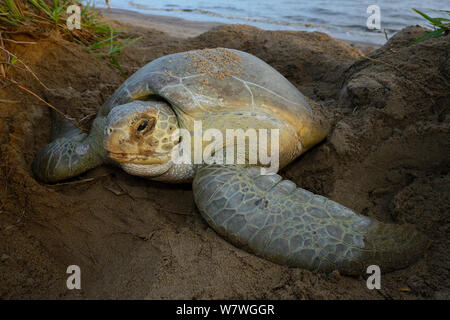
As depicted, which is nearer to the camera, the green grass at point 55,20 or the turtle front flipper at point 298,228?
the turtle front flipper at point 298,228

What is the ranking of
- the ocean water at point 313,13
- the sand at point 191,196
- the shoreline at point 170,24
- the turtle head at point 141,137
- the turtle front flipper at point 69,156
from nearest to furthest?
the sand at point 191,196 → the turtle head at point 141,137 → the turtle front flipper at point 69,156 → the shoreline at point 170,24 → the ocean water at point 313,13

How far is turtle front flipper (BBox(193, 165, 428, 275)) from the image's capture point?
4.39ft

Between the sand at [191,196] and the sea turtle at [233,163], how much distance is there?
0.30 feet

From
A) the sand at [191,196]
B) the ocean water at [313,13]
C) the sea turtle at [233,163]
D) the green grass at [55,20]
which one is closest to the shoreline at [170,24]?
the ocean water at [313,13]

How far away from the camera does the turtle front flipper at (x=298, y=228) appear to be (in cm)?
134

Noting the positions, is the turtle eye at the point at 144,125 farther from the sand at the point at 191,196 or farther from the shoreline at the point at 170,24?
the shoreline at the point at 170,24

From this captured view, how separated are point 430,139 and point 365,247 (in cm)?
105

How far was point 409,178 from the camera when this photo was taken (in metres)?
1.90

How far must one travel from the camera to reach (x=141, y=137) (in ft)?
5.62

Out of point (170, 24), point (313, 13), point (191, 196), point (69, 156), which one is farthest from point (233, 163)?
point (313, 13)

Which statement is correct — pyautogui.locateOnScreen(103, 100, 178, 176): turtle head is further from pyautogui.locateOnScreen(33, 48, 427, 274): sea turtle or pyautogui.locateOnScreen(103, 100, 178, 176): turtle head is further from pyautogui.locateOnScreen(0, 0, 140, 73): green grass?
pyautogui.locateOnScreen(0, 0, 140, 73): green grass

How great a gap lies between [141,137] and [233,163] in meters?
0.54

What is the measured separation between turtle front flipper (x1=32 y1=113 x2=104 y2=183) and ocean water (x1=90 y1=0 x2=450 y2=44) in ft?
15.5

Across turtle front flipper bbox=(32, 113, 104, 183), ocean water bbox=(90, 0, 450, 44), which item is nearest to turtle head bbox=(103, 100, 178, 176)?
turtle front flipper bbox=(32, 113, 104, 183)
